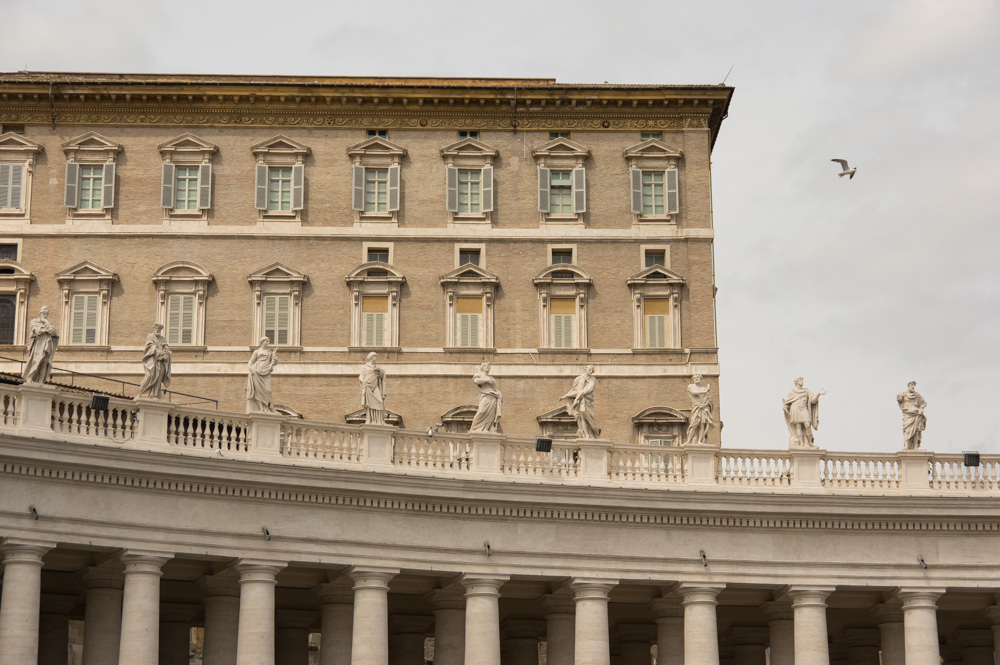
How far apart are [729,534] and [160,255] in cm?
3713

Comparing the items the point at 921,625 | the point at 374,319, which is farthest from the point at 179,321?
the point at 921,625

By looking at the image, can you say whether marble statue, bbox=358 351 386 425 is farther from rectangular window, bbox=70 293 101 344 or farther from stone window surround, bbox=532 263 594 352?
rectangular window, bbox=70 293 101 344

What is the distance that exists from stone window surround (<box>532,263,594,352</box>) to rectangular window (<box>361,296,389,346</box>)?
677 cm

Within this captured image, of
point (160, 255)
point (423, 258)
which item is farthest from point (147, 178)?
point (423, 258)

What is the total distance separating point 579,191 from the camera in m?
79.3

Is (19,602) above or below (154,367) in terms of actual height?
below

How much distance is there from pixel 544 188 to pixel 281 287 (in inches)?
496

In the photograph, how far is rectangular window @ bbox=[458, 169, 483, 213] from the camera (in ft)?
260

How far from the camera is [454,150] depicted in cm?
7925

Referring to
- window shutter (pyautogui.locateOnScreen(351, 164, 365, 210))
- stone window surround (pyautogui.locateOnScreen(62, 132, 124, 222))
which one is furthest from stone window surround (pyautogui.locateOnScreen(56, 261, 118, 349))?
window shutter (pyautogui.locateOnScreen(351, 164, 365, 210))

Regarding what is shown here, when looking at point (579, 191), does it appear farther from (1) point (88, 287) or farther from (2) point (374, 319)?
(1) point (88, 287)

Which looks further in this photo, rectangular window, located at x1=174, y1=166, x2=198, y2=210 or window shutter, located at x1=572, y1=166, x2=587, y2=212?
window shutter, located at x1=572, y1=166, x2=587, y2=212

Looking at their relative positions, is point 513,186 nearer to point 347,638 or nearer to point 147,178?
point 147,178

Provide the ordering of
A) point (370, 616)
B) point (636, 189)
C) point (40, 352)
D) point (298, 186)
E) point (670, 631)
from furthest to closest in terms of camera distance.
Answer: point (636, 189) < point (298, 186) < point (670, 631) < point (370, 616) < point (40, 352)
